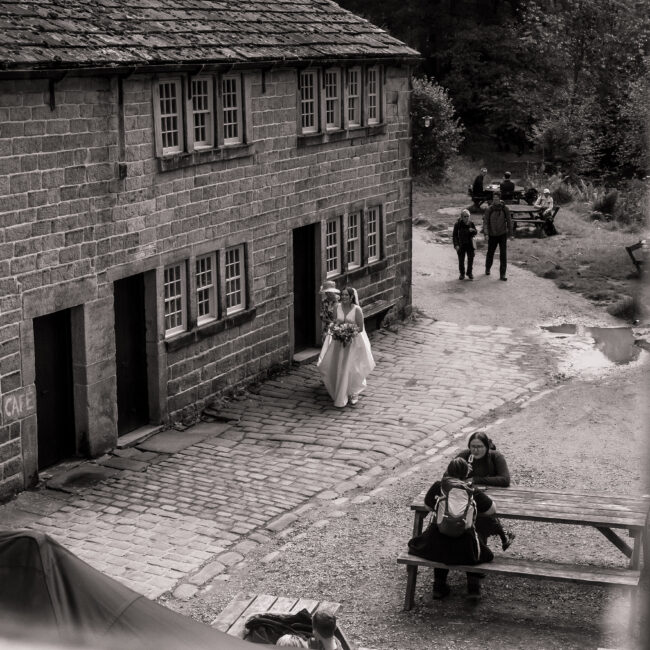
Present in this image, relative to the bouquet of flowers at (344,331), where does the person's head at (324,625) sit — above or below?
below

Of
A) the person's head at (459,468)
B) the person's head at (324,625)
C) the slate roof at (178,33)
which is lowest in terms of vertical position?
the person's head at (324,625)

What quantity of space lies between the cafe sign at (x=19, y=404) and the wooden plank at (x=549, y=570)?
5.30m

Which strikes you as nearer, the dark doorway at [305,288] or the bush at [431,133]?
the dark doorway at [305,288]

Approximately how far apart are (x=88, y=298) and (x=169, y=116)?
315 centimetres

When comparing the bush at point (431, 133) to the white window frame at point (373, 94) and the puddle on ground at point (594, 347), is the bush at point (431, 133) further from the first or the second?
the white window frame at point (373, 94)

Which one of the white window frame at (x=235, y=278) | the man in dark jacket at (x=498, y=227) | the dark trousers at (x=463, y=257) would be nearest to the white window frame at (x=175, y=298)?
the white window frame at (x=235, y=278)

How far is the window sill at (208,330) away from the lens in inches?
697

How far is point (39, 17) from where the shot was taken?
15.8 metres

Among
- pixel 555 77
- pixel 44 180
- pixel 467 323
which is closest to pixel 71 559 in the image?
pixel 44 180

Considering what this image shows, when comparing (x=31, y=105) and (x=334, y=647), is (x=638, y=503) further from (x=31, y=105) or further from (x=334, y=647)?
(x=31, y=105)

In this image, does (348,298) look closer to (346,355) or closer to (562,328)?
(346,355)

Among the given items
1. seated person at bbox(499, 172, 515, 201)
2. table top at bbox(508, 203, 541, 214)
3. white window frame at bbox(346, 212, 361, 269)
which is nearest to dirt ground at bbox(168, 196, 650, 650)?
white window frame at bbox(346, 212, 361, 269)

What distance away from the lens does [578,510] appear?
12172 mm

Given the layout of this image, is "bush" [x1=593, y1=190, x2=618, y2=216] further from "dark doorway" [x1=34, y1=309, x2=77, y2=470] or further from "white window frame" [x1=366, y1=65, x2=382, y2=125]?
"dark doorway" [x1=34, y1=309, x2=77, y2=470]
